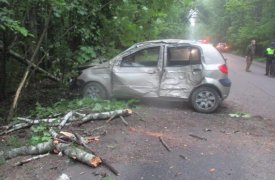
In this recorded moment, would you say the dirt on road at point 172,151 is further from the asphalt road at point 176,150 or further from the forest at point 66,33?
the forest at point 66,33

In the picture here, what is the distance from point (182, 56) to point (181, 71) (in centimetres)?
41

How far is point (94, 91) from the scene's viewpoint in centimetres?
973

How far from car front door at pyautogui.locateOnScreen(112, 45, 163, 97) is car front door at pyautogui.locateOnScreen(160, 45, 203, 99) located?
208 mm

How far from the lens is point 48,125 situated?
6.88 meters

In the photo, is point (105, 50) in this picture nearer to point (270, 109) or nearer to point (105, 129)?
point (105, 129)

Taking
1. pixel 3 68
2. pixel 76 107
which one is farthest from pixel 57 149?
pixel 3 68

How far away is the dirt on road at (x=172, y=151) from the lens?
5.09 m

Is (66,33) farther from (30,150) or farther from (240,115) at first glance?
(240,115)

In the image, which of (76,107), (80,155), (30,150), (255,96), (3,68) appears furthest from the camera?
(255,96)

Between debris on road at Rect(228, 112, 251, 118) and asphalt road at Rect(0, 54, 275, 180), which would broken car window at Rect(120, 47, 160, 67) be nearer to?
asphalt road at Rect(0, 54, 275, 180)

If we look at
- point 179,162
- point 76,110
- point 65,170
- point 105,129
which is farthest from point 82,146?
point 76,110

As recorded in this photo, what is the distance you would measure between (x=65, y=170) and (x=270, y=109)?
6879mm

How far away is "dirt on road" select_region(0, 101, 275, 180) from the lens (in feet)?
16.7

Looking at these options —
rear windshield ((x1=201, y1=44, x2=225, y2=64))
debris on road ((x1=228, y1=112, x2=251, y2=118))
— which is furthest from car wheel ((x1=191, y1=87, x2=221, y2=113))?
rear windshield ((x1=201, y1=44, x2=225, y2=64))
